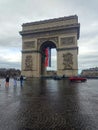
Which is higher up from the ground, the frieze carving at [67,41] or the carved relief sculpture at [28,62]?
the frieze carving at [67,41]

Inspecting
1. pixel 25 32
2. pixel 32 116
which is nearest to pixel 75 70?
pixel 25 32

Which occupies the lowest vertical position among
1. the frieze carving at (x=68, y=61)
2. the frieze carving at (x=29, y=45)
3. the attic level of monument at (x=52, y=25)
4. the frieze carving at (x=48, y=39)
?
the frieze carving at (x=68, y=61)

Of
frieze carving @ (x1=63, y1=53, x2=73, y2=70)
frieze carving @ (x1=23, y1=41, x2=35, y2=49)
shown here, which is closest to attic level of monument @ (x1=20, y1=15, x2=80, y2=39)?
frieze carving @ (x1=23, y1=41, x2=35, y2=49)

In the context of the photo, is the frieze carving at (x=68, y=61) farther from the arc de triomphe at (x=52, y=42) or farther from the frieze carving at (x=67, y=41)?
the frieze carving at (x=67, y=41)

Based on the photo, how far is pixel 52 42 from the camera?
48719 millimetres

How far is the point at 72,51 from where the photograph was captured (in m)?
44.5

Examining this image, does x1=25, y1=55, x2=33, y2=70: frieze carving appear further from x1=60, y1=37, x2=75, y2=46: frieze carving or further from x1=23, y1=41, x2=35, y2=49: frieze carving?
x1=60, y1=37, x2=75, y2=46: frieze carving

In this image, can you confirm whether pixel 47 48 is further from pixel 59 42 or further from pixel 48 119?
pixel 48 119

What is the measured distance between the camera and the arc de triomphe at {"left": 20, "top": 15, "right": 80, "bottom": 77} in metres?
44.7

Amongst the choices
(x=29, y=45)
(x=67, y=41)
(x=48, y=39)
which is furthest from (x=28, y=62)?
(x=67, y=41)

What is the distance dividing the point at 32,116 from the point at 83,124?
1.65 m

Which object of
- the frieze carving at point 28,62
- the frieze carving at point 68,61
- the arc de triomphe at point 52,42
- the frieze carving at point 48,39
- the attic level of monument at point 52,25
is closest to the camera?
the frieze carving at point 68,61

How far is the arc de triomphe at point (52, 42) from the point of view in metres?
44.7

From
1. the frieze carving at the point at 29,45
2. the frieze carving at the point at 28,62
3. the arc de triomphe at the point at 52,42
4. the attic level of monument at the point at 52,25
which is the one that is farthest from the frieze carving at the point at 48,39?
the frieze carving at the point at 28,62
